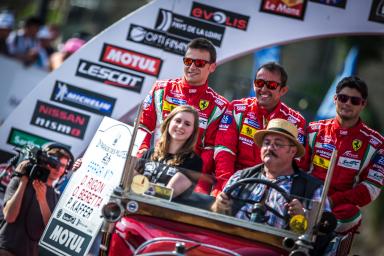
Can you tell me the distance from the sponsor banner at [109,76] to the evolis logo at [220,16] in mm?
1083

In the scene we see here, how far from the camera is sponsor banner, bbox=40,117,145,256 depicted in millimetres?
8195

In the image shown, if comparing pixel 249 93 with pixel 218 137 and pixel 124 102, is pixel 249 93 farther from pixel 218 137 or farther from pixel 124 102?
pixel 218 137

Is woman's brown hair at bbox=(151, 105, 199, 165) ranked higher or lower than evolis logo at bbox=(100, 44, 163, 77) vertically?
lower

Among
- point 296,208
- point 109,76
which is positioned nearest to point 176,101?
point 109,76

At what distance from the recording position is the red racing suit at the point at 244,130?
8562mm

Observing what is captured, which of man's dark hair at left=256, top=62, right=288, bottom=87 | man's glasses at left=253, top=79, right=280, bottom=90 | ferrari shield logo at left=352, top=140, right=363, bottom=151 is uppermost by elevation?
man's dark hair at left=256, top=62, right=288, bottom=87

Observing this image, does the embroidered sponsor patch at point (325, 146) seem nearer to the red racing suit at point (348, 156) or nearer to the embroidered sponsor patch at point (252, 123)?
the red racing suit at point (348, 156)

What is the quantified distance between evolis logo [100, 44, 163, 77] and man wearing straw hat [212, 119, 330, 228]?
138 inches

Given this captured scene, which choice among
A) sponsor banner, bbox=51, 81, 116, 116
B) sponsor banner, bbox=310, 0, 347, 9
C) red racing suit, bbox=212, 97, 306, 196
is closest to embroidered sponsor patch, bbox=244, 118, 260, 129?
red racing suit, bbox=212, 97, 306, 196

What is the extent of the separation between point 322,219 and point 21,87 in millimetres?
8970

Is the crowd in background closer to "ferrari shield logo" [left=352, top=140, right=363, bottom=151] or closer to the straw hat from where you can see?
"ferrari shield logo" [left=352, top=140, right=363, bottom=151]

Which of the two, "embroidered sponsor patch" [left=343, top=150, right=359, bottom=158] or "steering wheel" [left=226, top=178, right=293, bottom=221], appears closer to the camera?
"steering wheel" [left=226, top=178, right=293, bottom=221]

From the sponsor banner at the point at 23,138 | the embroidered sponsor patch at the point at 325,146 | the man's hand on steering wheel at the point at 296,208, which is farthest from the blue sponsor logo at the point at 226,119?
the sponsor banner at the point at 23,138

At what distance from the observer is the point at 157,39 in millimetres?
10805
